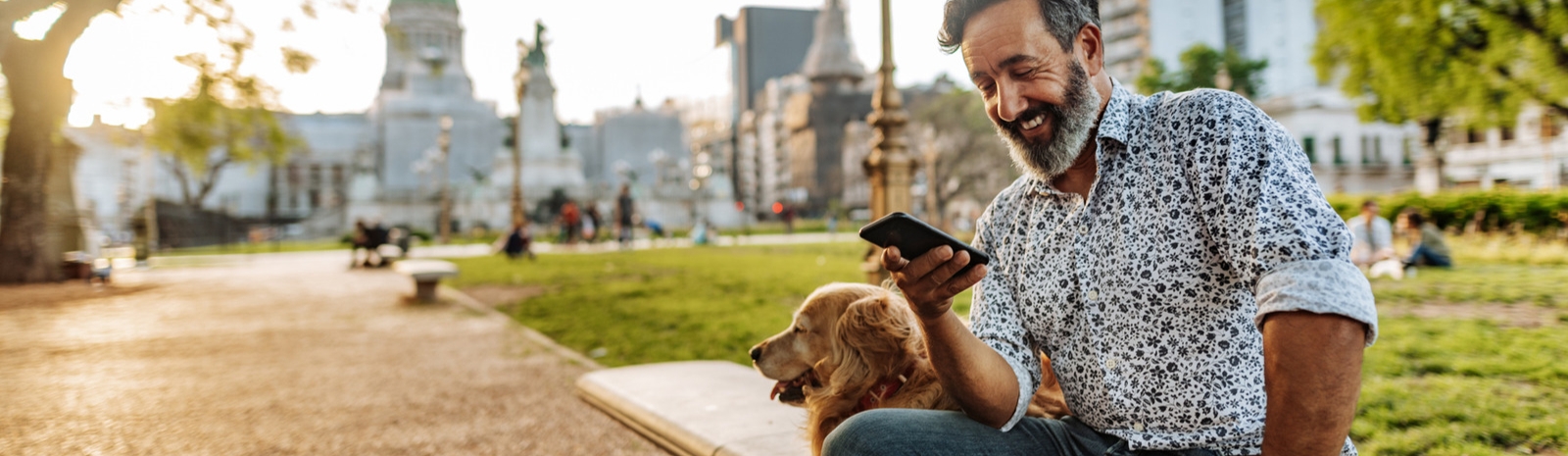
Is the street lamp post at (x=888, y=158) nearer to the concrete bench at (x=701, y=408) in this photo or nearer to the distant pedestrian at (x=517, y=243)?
the concrete bench at (x=701, y=408)

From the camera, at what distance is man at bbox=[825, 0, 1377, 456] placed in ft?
4.76

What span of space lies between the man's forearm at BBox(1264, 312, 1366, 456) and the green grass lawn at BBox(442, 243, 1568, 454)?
8.53ft

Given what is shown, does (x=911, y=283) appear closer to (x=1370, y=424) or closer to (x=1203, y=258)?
(x=1203, y=258)

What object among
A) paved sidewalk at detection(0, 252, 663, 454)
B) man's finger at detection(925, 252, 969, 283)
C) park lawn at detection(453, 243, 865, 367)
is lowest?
paved sidewalk at detection(0, 252, 663, 454)

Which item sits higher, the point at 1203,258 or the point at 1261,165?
the point at 1261,165

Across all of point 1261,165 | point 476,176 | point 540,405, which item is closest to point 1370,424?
point 1261,165

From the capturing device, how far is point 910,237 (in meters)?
1.66

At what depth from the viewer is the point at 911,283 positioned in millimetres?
1722

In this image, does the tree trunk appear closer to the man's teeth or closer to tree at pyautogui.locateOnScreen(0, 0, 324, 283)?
tree at pyautogui.locateOnScreen(0, 0, 324, 283)

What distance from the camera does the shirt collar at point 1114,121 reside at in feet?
6.08

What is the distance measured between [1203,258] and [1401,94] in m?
15.8

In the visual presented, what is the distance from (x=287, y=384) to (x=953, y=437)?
5.72m

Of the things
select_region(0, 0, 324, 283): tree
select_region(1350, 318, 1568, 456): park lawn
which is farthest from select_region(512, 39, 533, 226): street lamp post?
select_region(1350, 318, 1568, 456): park lawn

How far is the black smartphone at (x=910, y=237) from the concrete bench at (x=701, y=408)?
4.96 ft
